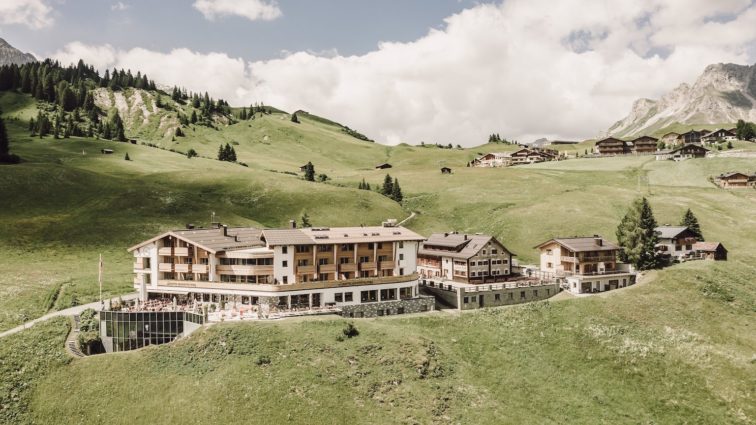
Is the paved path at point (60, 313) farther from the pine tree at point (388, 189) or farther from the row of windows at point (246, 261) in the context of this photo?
the pine tree at point (388, 189)

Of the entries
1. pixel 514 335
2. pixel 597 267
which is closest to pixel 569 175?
pixel 597 267

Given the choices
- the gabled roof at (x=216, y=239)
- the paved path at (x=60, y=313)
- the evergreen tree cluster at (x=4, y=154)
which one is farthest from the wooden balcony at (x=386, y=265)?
the evergreen tree cluster at (x=4, y=154)

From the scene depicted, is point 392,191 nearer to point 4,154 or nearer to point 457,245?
point 457,245

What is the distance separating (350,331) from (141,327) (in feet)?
84.9

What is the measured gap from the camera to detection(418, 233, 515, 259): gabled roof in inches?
3661

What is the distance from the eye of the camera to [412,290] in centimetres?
8369

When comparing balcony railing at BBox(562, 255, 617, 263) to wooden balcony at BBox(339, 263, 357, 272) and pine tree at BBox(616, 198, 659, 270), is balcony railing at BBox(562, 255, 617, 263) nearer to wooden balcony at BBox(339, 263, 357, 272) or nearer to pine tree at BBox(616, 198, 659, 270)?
pine tree at BBox(616, 198, 659, 270)

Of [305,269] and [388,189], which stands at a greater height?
[388,189]

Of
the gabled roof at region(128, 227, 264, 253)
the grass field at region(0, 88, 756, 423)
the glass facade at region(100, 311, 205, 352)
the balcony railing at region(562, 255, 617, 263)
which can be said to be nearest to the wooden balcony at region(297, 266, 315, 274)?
the gabled roof at region(128, 227, 264, 253)

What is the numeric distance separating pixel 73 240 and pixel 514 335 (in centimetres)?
8915

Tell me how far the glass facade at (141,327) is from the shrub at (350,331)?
18556mm

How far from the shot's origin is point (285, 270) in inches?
3002

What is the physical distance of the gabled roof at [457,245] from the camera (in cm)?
9300

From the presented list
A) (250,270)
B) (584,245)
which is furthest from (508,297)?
(250,270)
